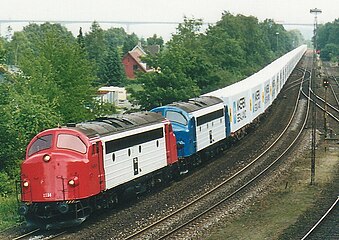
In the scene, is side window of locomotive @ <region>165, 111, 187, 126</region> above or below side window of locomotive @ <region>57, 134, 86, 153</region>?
below

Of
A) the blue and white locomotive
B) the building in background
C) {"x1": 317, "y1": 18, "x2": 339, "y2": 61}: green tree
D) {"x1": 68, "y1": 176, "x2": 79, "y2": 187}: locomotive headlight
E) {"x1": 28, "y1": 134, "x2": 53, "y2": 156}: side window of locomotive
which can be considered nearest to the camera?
{"x1": 68, "y1": 176, "x2": 79, "y2": 187}: locomotive headlight

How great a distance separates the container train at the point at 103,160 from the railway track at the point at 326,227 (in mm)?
7252

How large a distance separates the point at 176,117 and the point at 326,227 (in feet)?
36.9

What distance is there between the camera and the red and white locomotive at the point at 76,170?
19219mm

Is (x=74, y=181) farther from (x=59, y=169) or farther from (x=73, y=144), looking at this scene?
(x=73, y=144)

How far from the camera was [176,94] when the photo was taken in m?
49.4

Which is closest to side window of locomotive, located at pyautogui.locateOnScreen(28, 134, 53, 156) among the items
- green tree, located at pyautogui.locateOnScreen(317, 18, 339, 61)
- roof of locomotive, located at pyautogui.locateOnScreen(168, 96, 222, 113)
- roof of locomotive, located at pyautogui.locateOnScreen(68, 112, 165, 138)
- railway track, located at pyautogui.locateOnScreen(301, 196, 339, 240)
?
roof of locomotive, located at pyautogui.locateOnScreen(68, 112, 165, 138)

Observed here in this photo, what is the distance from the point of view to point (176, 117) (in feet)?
96.6

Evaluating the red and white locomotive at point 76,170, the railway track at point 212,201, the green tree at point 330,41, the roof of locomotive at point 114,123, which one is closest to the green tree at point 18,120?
the roof of locomotive at point 114,123

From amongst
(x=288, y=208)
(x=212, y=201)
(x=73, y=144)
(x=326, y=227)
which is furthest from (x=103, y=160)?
(x=326, y=227)

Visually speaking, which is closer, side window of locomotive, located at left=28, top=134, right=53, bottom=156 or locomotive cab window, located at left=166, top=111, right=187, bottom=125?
side window of locomotive, located at left=28, top=134, right=53, bottom=156

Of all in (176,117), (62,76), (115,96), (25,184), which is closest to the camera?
(25,184)

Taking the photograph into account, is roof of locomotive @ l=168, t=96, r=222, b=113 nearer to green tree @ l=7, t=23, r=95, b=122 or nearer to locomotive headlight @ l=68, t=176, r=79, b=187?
green tree @ l=7, t=23, r=95, b=122

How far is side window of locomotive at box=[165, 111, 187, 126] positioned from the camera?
2933 centimetres
